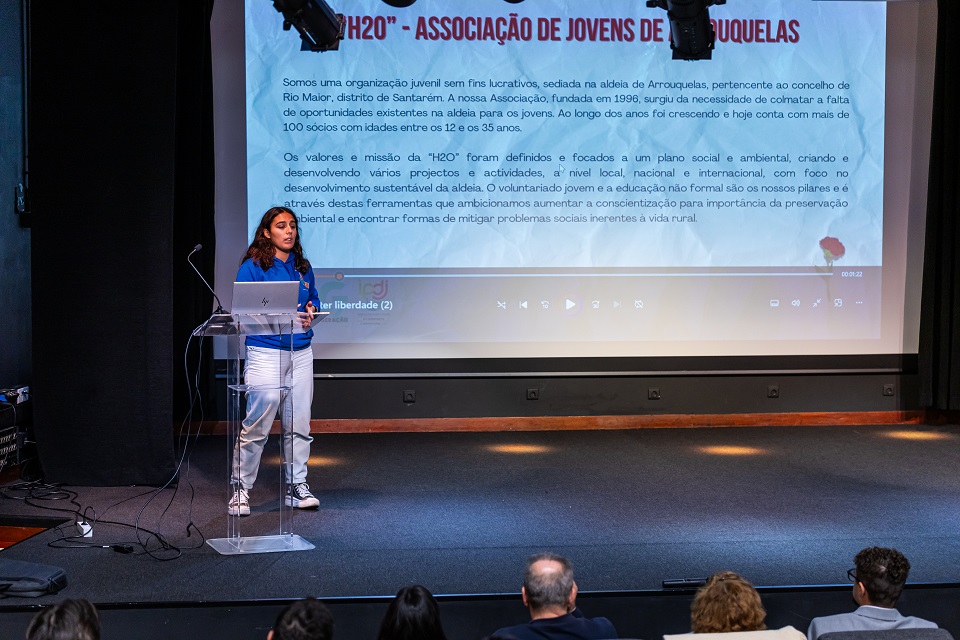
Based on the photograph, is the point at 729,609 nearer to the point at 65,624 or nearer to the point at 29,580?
the point at 65,624

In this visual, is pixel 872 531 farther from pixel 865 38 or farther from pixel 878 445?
pixel 865 38

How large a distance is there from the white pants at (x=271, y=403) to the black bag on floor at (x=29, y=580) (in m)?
0.92

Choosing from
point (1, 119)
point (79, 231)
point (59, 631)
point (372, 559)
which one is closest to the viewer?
point (59, 631)

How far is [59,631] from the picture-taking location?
193 cm

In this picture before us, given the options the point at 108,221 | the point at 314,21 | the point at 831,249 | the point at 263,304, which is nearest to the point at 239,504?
the point at 263,304

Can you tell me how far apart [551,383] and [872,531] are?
9.00 feet

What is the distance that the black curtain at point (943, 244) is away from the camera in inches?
255

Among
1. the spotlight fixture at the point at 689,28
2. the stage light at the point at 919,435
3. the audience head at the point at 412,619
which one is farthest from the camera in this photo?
the stage light at the point at 919,435

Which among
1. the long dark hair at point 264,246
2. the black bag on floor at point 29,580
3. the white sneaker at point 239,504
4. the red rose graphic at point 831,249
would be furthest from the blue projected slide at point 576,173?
the black bag on floor at point 29,580

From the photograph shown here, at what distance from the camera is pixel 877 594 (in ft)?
8.01

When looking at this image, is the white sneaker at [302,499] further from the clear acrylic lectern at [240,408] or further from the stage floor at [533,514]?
the clear acrylic lectern at [240,408]

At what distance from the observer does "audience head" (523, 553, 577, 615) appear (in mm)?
2324

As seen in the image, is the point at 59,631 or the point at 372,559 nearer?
the point at 59,631

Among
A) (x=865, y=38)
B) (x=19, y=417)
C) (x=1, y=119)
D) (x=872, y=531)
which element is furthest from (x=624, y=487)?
(x=1, y=119)
